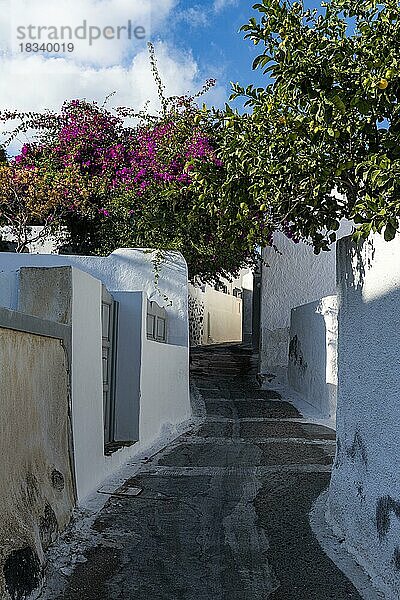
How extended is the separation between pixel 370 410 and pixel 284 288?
13386mm

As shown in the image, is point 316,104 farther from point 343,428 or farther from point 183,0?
point 183,0

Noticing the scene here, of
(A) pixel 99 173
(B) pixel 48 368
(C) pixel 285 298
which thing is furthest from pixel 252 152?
(C) pixel 285 298

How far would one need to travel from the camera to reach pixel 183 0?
10.3 m

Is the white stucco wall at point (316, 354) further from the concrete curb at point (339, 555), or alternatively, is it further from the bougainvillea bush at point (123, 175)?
the concrete curb at point (339, 555)

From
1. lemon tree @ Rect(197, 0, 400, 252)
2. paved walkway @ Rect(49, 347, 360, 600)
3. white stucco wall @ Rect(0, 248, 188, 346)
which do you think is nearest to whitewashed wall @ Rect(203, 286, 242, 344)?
white stucco wall @ Rect(0, 248, 188, 346)

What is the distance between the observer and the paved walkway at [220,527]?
508 cm

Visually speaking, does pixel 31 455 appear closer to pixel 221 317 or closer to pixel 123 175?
pixel 123 175

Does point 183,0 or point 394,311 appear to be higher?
point 183,0

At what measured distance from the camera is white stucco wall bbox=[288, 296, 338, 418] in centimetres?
1301

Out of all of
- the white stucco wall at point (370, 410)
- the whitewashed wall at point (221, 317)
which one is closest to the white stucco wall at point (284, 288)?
the white stucco wall at point (370, 410)

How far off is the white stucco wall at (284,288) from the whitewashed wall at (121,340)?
5.01 metres

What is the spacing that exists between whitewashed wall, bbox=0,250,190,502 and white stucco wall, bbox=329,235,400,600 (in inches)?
93.0

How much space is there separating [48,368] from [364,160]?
9.41 feet

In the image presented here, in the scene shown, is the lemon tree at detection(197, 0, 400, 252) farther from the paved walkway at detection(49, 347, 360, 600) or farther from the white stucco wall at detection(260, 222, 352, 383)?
the white stucco wall at detection(260, 222, 352, 383)
